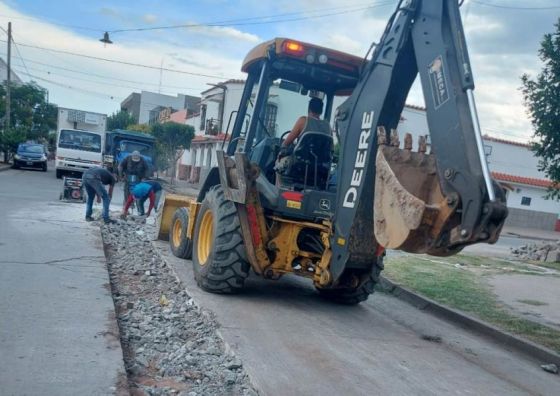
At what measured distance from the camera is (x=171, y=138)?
36.3 m

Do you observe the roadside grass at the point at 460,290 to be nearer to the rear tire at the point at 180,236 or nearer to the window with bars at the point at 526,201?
the rear tire at the point at 180,236

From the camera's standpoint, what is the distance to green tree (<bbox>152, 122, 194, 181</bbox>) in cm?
3581

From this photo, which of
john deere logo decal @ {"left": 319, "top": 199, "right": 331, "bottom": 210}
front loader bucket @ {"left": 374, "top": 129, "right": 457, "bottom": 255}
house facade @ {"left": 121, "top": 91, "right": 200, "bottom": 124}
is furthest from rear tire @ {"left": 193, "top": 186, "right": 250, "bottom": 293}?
house facade @ {"left": 121, "top": 91, "right": 200, "bottom": 124}

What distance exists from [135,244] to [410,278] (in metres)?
4.93

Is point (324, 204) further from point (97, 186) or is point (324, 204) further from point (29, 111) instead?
point (29, 111)

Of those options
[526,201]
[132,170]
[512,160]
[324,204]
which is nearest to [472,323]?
[324,204]

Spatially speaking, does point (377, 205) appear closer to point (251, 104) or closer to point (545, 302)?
point (251, 104)

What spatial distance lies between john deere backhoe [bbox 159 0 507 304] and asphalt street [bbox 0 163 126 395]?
60.0 inches

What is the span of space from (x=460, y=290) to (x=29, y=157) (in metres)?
26.4

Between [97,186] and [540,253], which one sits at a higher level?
[97,186]

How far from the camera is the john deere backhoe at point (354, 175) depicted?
14.0 feet

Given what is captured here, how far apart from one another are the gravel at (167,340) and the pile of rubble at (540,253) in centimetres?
1289

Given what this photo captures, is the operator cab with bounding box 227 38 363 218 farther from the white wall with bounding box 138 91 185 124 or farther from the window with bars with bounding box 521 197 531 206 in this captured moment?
the white wall with bounding box 138 91 185 124

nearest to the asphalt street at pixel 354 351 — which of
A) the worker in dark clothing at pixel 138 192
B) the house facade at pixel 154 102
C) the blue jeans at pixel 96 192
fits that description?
the blue jeans at pixel 96 192
